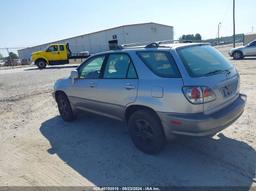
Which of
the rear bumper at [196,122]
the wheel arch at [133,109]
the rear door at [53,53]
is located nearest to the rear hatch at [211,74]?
the rear bumper at [196,122]

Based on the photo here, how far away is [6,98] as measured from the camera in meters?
9.65

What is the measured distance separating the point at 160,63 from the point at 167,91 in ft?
1.65

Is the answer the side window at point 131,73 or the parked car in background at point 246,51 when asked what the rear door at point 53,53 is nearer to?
A: the parked car in background at point 246,51

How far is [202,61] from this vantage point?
3867 millimetres

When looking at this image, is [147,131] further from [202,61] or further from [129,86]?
[202,61]

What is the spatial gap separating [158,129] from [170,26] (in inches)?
2114

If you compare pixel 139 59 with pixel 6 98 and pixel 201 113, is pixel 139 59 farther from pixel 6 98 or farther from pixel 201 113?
pixel 6 98

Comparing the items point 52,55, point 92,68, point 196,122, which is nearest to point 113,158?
point 196,122

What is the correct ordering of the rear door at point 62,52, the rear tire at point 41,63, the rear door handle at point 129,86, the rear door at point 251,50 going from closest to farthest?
1. the rear door handle at point 129,86
2. the rear door at point 251,50
3. the rear door at point 62,52
4. the rear tire at point 41,63

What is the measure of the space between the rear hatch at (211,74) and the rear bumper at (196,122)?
0.36 ft

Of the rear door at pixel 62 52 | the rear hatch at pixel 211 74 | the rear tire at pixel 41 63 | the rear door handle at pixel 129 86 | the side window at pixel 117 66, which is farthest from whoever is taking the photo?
the rear tire at pixel 41 63

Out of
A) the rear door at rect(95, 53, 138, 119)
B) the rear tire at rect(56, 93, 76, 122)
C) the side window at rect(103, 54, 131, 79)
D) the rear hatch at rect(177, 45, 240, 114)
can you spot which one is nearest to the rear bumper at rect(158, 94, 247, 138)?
the rear hatch at rect(177, 45, 240, 114)

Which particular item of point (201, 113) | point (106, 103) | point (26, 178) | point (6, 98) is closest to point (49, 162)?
point (26, 178)

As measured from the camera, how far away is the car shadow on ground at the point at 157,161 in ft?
11.2
